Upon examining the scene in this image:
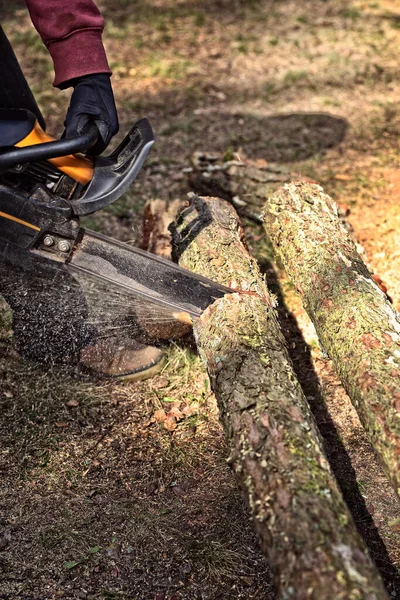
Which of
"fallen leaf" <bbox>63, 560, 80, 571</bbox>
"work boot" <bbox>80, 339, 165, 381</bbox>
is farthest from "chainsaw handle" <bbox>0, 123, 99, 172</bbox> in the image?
"fallen leaf" <bbox>63, 560, 80, 571</bbox>

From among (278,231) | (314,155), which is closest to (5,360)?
(278,231)

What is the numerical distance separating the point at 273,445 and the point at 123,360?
1.30 metres

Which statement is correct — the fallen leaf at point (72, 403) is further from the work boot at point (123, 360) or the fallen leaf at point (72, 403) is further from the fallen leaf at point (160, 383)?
the fallen leaf at point (160, 383)

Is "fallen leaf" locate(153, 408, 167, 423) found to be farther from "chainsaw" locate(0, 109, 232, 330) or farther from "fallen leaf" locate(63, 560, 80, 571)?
"fallen leaf" locate(63, 560, 80, 571)

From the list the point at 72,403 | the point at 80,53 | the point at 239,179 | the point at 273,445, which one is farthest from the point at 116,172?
the point at 239,179

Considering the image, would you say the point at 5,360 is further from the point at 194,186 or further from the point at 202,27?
the point at 202,27

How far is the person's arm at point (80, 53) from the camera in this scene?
262cm

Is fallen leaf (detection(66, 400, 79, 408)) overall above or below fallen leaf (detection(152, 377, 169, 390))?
below

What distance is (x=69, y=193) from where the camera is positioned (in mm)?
2670

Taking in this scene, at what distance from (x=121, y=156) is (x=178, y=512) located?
4.88 ft

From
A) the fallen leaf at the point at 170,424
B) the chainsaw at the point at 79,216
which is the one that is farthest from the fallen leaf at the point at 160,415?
the chainsaw at the point at 79,216

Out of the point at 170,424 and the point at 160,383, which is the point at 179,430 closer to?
the point at 170,424

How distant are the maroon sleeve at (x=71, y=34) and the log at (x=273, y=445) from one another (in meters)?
0.98

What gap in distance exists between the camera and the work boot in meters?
3.16
